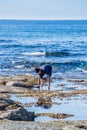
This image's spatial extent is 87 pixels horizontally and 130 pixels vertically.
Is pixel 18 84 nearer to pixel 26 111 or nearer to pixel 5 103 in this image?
pixel 5 103

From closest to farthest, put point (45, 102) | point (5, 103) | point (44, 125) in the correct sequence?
1. point (44, 125)
2. point (5, 103)
3. point (45, 102)

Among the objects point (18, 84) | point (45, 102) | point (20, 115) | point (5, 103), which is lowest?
point (18, 84)

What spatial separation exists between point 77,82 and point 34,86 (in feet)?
11.1

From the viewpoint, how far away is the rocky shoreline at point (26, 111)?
1608cm

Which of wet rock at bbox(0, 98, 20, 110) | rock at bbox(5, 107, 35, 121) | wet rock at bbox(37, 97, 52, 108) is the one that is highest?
rock at bbox(5, 107, 35, 121)

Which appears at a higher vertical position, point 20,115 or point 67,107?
point 20,115

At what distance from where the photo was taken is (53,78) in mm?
32594

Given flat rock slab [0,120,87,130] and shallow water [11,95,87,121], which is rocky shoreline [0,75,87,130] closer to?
flat rock slab [0,120,87,130]

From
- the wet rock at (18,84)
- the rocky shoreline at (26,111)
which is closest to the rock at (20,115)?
the rocky shoreline at (26,111)

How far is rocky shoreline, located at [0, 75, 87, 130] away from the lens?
52.7 feet

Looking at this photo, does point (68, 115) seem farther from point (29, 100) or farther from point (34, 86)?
point (34, 86)

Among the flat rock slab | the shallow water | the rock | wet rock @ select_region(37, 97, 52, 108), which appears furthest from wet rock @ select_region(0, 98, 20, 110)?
the flat rock slab

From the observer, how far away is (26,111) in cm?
1805

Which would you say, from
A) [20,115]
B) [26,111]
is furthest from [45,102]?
[20,115]
